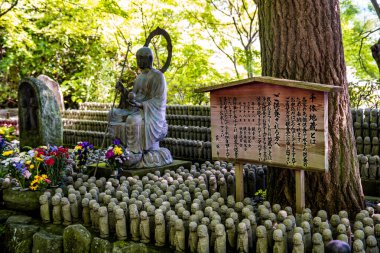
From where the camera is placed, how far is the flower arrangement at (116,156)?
6564 millimetres

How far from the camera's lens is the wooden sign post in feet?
13.4

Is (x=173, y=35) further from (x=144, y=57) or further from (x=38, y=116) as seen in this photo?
(x=144, y=57)

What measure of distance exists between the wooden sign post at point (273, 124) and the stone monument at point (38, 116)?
5121 mm

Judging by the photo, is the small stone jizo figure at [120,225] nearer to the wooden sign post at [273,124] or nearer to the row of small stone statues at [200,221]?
the row of small stone statues at [200,221]

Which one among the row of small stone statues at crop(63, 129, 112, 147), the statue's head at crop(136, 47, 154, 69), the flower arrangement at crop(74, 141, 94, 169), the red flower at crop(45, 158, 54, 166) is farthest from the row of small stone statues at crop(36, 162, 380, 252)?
the row of small stone statues at crop(63, 129, 112, 147)

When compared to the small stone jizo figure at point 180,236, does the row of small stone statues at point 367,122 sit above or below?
above

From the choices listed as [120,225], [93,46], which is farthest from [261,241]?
[93,46]

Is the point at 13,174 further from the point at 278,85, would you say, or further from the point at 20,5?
the point at 20,5

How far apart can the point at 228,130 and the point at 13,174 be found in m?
3.28

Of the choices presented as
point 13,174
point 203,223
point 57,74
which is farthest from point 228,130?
point 57,74

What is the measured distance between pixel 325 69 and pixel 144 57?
12.2ft

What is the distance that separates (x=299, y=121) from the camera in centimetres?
418

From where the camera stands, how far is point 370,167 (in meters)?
5.95

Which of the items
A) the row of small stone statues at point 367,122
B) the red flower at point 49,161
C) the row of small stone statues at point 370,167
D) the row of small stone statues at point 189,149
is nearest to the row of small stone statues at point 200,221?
the red flower at point 49,161
